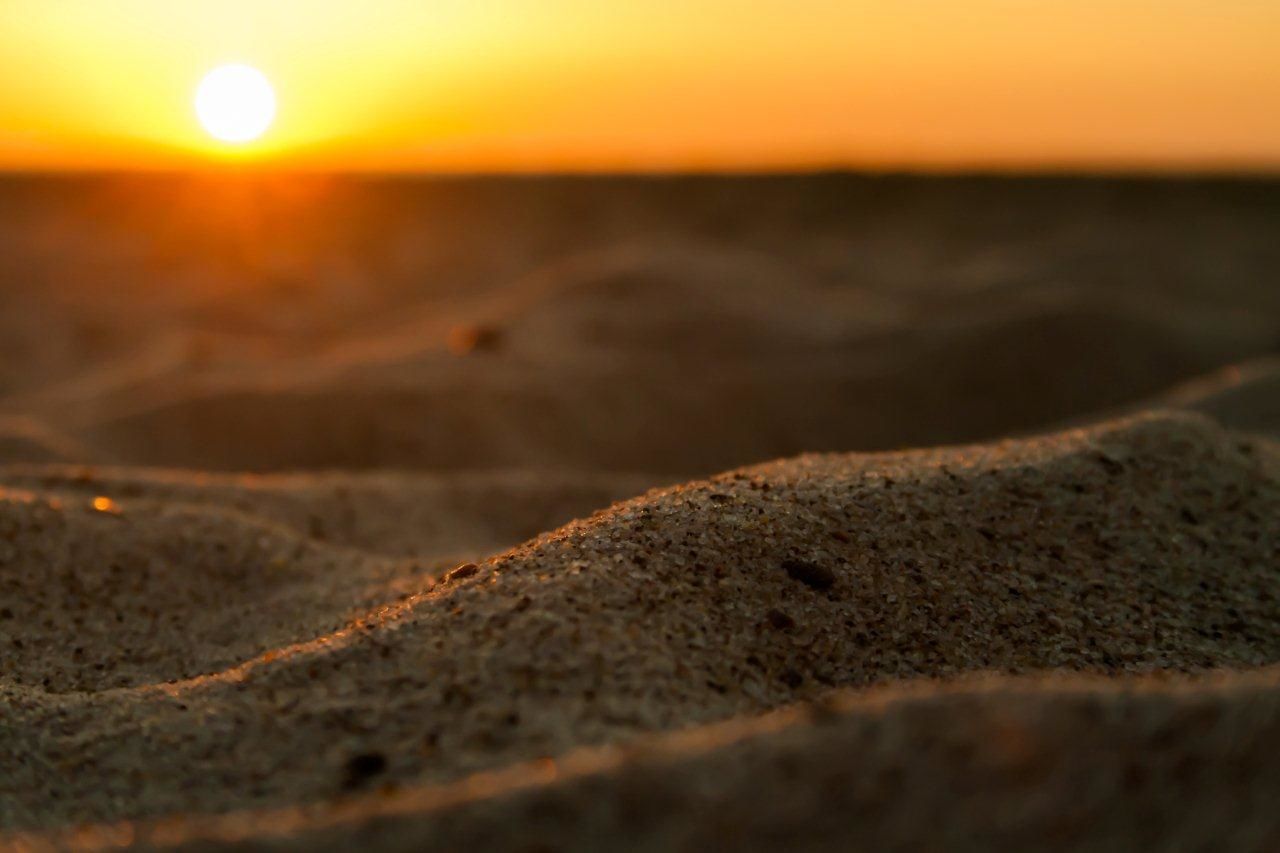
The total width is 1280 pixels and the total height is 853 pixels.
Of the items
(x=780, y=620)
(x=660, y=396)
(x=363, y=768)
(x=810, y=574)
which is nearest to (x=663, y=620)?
(x=780, y=620)

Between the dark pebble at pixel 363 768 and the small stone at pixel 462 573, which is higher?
the small stone at pixel 462 573

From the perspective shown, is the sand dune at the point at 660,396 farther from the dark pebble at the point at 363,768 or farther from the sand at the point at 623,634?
the dark pebble at the point at 363,768

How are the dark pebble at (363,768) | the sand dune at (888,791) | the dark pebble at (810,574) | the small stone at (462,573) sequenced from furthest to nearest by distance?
1. the small stone at (462,573)
2. the dark pebble at (810,574)
3. the dark pebble at (363,768)
4. the sand dune at (888,791)

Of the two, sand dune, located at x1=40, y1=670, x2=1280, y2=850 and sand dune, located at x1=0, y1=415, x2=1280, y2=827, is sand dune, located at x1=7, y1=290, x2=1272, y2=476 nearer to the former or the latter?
sand dune, located at x1=0, y1=415, x2=1280, y2=827

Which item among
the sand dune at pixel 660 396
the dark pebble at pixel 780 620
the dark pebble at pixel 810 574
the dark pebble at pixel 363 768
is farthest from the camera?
the sand dune at pixel 660 396

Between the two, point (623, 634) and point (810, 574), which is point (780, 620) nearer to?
point (810, 574)

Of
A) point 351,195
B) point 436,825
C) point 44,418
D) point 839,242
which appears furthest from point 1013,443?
point 351,195

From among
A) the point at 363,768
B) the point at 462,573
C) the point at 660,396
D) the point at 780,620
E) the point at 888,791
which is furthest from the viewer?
the point at 660,396

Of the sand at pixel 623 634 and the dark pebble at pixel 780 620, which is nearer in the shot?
the sand at pixel 623 634

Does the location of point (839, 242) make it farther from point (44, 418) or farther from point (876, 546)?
point (876, 546)

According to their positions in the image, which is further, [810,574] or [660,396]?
[660,396]

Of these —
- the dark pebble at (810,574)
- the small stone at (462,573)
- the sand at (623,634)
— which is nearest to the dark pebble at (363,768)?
the sand at (623,634)

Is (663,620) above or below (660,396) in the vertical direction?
above
